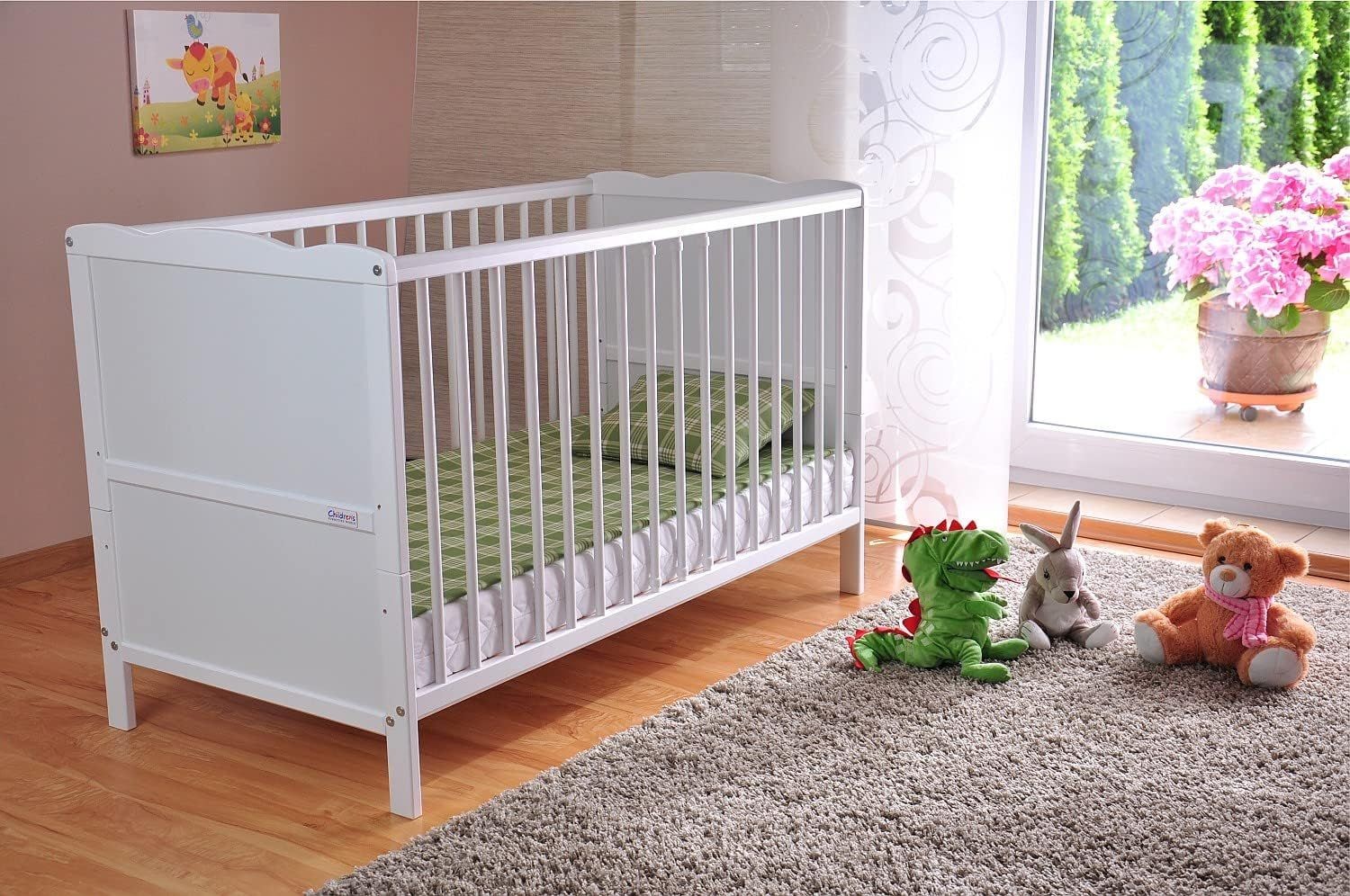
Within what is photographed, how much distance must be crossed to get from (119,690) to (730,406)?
119 centimetres

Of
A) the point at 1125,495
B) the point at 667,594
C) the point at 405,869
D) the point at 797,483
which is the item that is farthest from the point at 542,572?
the point at 1125,495

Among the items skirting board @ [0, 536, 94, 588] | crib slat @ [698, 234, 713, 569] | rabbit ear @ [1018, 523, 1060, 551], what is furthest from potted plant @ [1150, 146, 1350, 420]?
skirting board @ [0, 536, 94, 588]

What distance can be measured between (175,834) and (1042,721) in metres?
1.39

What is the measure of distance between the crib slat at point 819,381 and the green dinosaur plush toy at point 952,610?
0.32 metres

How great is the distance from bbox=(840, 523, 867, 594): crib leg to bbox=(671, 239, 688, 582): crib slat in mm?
574

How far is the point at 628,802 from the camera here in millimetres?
2189

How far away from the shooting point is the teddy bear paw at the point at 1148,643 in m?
2.70

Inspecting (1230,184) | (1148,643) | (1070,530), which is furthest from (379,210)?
(1230,184)

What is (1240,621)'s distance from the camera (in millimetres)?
2629

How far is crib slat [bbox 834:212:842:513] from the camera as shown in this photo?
3.00 meters

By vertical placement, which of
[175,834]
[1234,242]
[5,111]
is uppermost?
[5,111]

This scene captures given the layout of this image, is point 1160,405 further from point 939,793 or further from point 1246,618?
point 939,793

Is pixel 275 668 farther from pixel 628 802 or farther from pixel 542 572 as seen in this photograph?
pixel 628 802

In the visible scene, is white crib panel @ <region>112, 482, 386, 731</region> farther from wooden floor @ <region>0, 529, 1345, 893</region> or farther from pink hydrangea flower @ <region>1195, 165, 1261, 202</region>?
pink hydrangea flower @ <region>1195, 165, 1261, 202</region>
